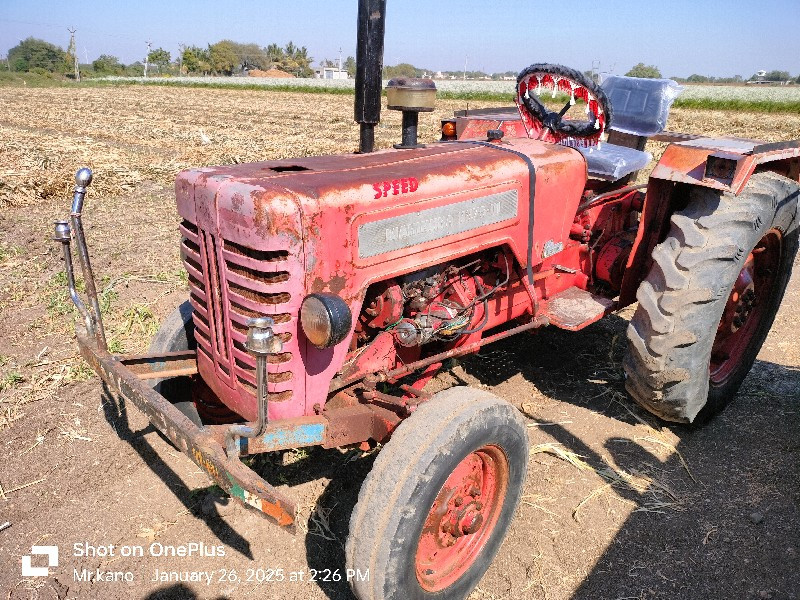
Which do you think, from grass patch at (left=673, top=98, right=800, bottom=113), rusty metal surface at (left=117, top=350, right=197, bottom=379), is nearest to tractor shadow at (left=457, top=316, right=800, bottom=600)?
rusty metal surface at (left=117, top=350, right=197, bottom=379)

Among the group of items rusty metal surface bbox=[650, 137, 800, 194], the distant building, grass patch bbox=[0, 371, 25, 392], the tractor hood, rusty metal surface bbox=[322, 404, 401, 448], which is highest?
the distant building

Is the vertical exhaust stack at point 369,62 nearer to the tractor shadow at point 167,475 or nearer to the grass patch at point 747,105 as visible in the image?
the tractor shadow at point 167,475

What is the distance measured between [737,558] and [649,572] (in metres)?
0.40

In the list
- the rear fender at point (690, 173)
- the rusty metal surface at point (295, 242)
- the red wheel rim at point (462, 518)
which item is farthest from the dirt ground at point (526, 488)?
the rear fender at point (690, 173)

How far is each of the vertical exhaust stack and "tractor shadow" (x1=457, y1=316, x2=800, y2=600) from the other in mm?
1829

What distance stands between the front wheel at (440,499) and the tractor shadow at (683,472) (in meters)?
0.35

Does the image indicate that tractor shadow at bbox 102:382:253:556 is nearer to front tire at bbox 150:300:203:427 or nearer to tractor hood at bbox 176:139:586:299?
front tire at bbox 150:300:203:427

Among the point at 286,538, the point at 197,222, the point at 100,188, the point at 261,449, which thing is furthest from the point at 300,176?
the point at 100,188

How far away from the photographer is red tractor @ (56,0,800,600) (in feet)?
6.67

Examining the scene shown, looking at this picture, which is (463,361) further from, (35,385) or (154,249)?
(154,249)

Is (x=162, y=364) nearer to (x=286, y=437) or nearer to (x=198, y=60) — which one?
(x=286, y=437)

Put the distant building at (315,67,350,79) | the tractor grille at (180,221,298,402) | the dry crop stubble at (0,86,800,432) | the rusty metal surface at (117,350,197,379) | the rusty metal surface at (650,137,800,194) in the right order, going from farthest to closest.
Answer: the distant building at (315,67,350,79) < the dry crop stubble at (0,86,800,432) < the rusty metal surface at (650,137,800,194) < the rusty metal surface at (117,350,197,379) < the tractor grille at (180,221,298,402)

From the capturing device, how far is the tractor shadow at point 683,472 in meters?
2.48

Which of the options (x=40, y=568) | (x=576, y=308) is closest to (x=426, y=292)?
(x=576, y=308)
